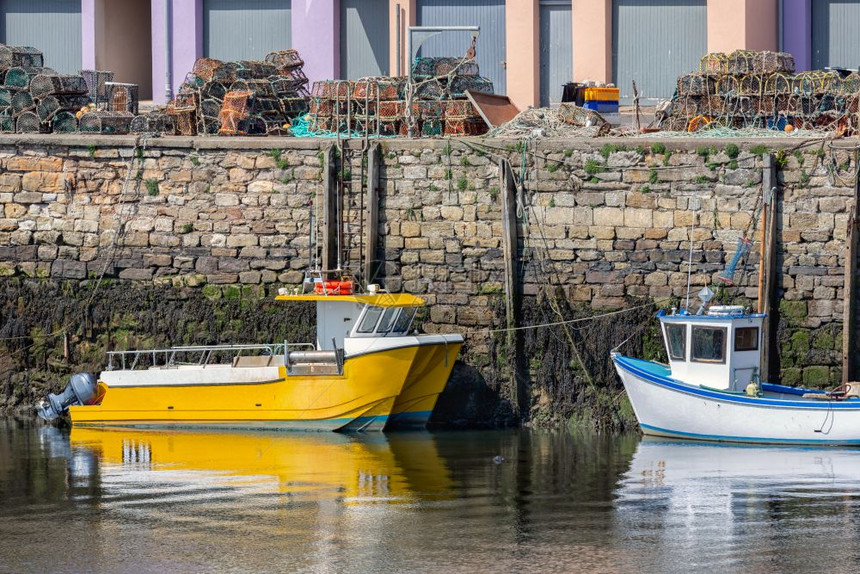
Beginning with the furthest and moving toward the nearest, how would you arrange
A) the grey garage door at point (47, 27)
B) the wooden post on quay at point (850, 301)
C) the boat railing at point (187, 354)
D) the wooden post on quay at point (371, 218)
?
the grey garage door at point (47, 27)
the wooden post on quay at point (371, 218)
the boat railing at point (187, 354)
the wooden post on quay at point (850, 301)

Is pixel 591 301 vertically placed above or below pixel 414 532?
above

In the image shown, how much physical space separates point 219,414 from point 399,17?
26.4ft

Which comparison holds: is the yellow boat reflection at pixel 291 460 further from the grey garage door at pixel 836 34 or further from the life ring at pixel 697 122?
the grey garage door at pixel 836 34

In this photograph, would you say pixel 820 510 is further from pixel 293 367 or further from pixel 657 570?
pixel 293 367

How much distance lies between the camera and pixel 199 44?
83.9ft

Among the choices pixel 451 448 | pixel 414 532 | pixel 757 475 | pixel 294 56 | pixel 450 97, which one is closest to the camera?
pixel 414 532

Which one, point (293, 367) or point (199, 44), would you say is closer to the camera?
point (293, 367)

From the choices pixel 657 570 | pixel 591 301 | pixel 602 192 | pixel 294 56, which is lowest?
pixel 657 570

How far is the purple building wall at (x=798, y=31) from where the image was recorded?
23938 millimetres

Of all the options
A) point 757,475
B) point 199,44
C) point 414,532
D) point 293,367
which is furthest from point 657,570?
point 199,44

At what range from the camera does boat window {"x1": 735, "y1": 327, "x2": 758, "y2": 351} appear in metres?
16.8

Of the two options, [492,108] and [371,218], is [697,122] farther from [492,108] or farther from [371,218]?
[371,218]

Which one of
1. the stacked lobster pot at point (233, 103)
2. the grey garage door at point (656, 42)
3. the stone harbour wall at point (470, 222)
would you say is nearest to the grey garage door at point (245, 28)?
the stacked lobster pot at point (233, 103)

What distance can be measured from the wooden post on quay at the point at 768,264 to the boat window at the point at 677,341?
0.87 meters
